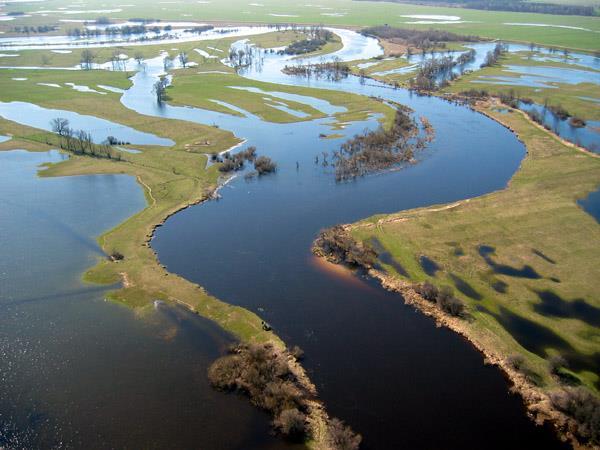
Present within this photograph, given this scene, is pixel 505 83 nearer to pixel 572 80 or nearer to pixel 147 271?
pixel 572 80

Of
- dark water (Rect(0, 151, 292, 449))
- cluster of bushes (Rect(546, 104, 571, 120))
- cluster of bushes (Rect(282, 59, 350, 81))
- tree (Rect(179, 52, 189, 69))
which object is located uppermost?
tree (Rect(179, 52, 189, 69))

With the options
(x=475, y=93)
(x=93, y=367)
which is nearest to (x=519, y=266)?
(x=93, y=367)

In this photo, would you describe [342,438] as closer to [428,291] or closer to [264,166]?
[428,291]

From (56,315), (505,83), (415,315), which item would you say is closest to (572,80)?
(505,83)

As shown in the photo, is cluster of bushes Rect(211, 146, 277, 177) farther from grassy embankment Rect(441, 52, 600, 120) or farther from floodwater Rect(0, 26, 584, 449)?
grassy embankment Rect(441, 52, 600, 120)

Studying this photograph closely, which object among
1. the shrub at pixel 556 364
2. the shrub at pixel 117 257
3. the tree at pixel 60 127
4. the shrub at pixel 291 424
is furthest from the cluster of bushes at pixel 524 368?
the tree at pixel 60 127

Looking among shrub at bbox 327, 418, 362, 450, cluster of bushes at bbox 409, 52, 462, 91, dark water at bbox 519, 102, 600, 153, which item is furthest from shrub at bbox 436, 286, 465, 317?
cluster of bushes at bbox 409, 52, 462, 91

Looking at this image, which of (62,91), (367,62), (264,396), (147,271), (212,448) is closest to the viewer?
(212,448)
